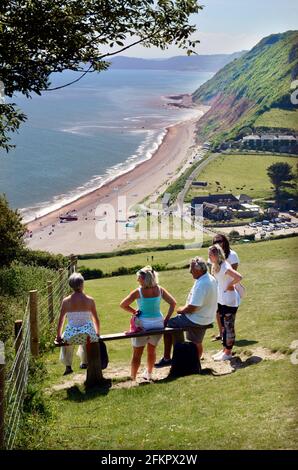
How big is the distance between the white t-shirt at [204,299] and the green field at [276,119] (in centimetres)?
12472

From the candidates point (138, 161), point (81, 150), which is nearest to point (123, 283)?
point (138, 161)

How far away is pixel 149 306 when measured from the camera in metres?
8.49

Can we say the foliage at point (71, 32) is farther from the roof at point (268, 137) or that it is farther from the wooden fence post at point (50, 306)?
the roof at point (268, 137)

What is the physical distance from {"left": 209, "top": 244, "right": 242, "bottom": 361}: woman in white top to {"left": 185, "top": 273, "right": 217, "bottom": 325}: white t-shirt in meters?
0.52

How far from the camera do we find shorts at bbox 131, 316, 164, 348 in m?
8.48

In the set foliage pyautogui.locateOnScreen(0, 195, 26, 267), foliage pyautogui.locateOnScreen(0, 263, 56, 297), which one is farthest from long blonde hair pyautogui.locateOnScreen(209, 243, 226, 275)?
foliage pyautogui.locateOnScreen(0, 195, 26, 267)

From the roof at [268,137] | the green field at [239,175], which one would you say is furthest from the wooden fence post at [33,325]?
the roof at [268,137]

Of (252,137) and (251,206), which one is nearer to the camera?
(251,206)

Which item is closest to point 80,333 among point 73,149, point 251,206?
point 251,206

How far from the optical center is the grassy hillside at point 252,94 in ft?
457

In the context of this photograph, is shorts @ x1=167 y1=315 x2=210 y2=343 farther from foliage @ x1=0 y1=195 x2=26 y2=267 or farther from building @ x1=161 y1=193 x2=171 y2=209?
building @ x1=161 y1=193 x2=171 y2=209

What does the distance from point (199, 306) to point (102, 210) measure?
195 ft

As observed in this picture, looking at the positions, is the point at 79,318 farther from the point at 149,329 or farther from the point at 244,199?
the point at 244,199

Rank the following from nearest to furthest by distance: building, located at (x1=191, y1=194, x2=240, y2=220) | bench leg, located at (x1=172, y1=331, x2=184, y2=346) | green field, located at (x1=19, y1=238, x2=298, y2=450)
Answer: green field, located at (x1=19, y1=238, x2=298, y2=450), bench leg, located at (x1=172, y1=331, x2=184, y2=346), building, located at (x1=191, y1=194, x2=240, y2=220)
